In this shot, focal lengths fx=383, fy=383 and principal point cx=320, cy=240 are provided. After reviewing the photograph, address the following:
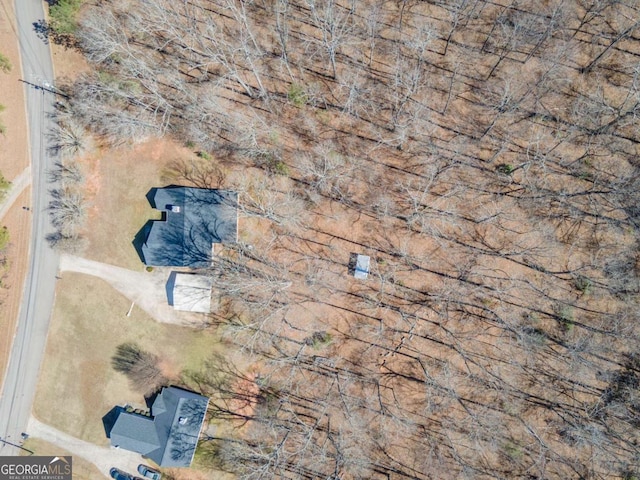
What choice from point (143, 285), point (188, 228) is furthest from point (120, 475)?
point (188, 228)

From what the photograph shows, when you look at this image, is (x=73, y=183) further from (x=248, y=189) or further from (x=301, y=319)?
(x=301, y=319)

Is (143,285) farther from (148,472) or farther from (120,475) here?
(120,475)

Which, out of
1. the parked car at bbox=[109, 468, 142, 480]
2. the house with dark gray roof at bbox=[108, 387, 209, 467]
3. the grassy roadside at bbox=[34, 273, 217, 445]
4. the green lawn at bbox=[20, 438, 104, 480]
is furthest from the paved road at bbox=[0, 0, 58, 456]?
the house with dark gray roof at bbox=[108, 387, 209, 467]

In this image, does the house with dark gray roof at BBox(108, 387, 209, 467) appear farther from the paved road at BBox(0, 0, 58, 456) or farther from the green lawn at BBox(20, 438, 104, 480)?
the paved road at BBox(0, 0, 58, 456)

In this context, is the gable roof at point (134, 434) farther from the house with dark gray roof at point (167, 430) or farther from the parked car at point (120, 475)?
the parked car at point (120, 475)

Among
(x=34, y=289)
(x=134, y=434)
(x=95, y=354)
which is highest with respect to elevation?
(x=34, y=289)

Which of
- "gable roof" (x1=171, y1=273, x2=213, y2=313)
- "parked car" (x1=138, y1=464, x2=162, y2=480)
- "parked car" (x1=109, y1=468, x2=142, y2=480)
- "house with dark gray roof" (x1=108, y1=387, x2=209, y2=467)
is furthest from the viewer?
"parked car" (x1=109, y1=468, x2=142, y2=480)

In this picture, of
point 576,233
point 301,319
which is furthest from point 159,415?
point 576,233
